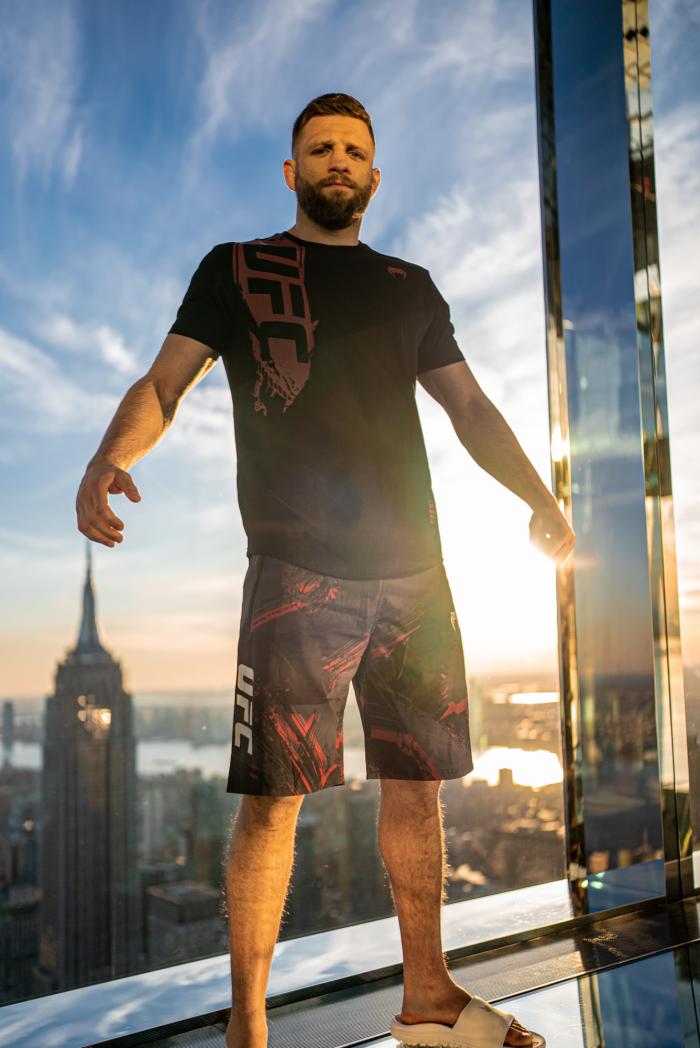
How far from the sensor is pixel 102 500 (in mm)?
1190

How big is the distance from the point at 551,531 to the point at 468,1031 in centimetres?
78

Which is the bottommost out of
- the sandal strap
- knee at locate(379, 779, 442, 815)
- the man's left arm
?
the sandal strap

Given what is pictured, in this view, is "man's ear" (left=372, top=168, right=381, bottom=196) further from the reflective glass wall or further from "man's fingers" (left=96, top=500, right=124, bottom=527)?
"man's fingers" (left=96, top=500, right=124, bottom=527)

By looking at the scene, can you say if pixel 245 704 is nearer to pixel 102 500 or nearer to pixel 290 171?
pixel 102 500

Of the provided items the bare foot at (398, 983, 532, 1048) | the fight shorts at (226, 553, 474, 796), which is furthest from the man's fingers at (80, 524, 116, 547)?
the bare foot at (398, 983, 532, 1048)

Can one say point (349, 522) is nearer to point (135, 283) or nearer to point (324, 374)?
point (324, 374)

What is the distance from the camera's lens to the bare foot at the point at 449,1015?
1.34m

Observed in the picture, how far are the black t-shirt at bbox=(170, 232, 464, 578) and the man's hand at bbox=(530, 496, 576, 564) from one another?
204mm

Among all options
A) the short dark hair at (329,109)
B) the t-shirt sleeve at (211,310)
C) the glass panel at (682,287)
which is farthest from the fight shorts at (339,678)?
the glass panel at (682,287)

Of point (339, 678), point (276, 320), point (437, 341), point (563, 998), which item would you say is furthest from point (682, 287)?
point (563, 998)

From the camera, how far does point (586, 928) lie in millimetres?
2012

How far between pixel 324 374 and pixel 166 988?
1073mm

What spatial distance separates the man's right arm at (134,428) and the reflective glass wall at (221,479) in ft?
0.44

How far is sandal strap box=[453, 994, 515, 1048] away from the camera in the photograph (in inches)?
52.1
